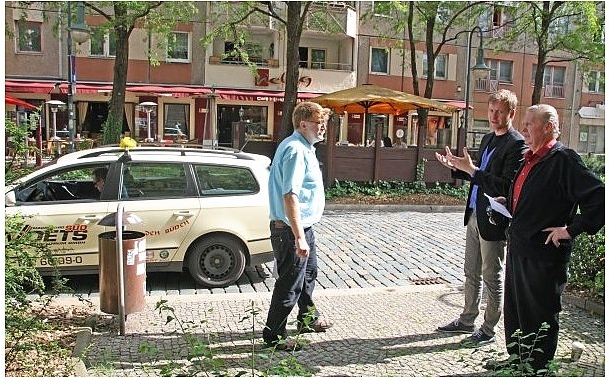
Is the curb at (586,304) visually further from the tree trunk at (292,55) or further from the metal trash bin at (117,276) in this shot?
the tree trunk at (292,55)

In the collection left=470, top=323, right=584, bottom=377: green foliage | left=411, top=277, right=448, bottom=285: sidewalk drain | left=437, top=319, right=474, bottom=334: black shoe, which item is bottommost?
left=411, top=277, right=448, bottom=285: sidewalk drain

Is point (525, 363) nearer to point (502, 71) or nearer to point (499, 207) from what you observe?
point (499, 207)

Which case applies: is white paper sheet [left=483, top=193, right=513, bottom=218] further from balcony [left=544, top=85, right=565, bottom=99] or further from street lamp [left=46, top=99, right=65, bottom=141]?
balcony [left=544, top=85, right=565, bottom=99]

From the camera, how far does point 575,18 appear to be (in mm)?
23812

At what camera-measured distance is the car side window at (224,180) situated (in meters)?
7.05

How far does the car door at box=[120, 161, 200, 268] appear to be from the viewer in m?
6.77

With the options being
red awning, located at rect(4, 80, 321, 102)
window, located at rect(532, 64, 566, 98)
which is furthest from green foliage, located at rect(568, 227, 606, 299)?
window, located at rect(532, 64, 566, 98)

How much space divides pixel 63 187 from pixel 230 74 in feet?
89.6

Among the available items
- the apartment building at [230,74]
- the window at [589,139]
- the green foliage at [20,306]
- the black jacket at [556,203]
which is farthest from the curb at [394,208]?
the window at [589,139]

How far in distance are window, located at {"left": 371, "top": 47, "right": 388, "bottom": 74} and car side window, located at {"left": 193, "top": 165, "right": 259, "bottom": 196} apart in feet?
101

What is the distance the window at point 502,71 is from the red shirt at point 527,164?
38.6 m

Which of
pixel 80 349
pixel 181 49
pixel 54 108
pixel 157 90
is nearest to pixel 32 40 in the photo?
pixel 54 108

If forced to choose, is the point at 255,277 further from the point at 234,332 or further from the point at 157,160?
the point at 234,332

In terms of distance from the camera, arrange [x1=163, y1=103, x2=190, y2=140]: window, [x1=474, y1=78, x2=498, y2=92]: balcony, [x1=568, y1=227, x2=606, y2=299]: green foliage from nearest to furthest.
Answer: [x1=568, y1=227, x2=606, y2=299]: green foliage < [x1=163, y1=103, x2=190, y2=140]: window < [x1=474, y1=78, x2=498, y2=92]: balcony
